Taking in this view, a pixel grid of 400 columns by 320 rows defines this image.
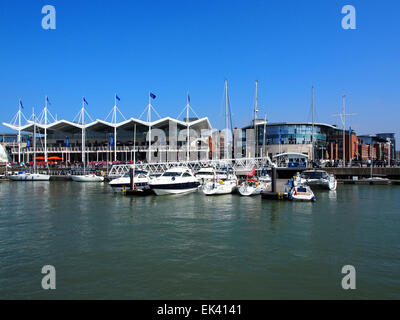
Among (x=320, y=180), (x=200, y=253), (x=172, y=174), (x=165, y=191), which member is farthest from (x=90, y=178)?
(x=200, y=253)

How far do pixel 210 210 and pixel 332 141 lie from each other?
91.4 meters

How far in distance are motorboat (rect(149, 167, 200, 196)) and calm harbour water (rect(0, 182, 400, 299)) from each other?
847 centimetres

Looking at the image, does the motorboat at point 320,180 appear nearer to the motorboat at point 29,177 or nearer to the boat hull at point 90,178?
the boat hull at point 90,178

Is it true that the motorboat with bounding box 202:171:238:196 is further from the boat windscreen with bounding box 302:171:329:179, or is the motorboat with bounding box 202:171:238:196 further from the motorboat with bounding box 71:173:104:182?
the motorboat with bounding box 71:173:104:182

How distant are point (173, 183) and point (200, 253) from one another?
818 inches

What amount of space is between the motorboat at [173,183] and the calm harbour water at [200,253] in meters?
8.47

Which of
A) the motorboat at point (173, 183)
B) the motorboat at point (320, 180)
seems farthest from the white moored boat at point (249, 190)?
the motorboat at point (320, 180)

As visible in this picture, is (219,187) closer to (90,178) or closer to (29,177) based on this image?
(90,178)

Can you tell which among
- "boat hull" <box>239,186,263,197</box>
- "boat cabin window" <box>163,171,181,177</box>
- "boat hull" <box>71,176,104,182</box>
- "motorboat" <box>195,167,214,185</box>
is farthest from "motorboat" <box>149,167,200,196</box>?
"boat hull" <box>71,176,104,182</box>

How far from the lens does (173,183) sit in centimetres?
3544

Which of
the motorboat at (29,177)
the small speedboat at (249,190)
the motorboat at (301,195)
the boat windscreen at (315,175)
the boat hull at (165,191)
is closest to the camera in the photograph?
the motorboat at (301,195)

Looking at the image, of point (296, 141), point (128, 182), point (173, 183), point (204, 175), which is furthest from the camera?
point (296, 141)

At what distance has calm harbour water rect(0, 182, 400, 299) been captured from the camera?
11242mm

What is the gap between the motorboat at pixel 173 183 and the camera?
1385 inches
